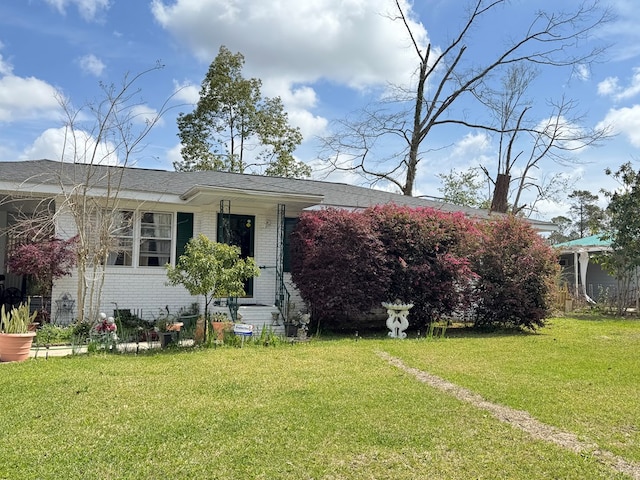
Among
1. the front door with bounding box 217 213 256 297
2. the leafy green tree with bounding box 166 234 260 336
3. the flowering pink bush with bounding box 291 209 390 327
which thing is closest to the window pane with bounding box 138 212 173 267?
the front door with bounding box 217 213 256 297

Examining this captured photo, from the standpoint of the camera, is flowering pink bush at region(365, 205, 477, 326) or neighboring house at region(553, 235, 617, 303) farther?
neighboring house at region(553, 235, 617, 303)

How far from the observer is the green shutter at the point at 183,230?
471 inches

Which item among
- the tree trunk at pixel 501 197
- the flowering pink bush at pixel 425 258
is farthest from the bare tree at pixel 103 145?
the tree trunk at pixel 501 197

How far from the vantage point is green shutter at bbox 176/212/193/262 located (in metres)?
12.0

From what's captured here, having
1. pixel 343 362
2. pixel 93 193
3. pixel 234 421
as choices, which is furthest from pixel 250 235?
pixel 234 421

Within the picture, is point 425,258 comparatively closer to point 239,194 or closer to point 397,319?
point 397,319

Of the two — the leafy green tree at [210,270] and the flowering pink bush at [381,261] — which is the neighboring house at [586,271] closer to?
the flowering pink bush at [381,261]

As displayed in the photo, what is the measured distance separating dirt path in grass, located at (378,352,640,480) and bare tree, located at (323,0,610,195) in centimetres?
2055

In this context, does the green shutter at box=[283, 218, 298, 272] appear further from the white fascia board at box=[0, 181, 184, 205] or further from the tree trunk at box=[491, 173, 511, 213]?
the tree trunk at box=[491, 173, 511, 213]

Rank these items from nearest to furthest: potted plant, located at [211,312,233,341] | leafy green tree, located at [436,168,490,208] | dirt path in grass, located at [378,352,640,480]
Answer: dirt path in grass, located at [378,352,640,480], potted plant, located at [211,312,233,341], leafy green tree, located at [436,168,490,208]

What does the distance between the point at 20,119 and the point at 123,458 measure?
11566 mm

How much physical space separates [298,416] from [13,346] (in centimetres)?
521

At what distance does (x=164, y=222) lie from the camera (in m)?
12.0

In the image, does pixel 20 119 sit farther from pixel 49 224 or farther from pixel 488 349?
pixel 488 349
